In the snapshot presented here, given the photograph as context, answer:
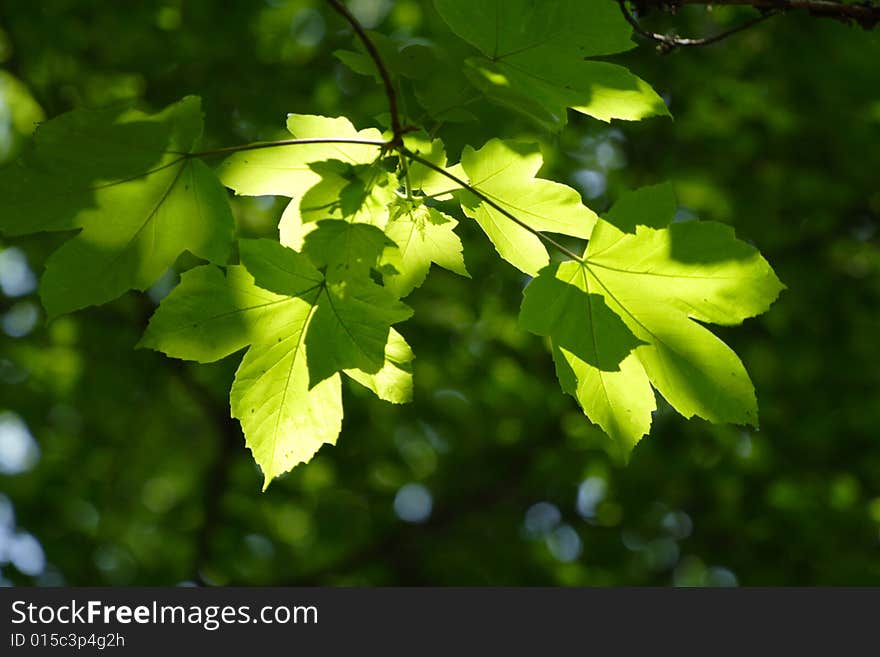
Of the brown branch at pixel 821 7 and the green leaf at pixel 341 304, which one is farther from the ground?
the brown branch at pixel 821 7

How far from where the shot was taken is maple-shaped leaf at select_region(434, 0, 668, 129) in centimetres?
138

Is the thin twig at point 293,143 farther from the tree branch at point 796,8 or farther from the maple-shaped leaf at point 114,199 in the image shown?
the tree branch at point 796,8

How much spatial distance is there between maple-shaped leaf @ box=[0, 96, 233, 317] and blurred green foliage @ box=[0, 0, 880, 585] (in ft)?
13.3

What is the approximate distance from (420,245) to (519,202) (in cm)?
21

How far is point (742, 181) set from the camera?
21.5 ft

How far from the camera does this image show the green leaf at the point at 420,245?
1.57 m

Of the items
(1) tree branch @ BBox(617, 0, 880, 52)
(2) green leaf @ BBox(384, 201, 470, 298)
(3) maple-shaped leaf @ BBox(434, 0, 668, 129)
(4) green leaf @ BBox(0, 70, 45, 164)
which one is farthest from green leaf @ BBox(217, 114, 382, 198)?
(4) green leaf @ BBox(0, 70, 45, 164)

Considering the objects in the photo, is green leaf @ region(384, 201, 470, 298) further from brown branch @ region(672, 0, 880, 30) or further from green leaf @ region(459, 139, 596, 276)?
brown branch @ region(672, 0, 880, 30)

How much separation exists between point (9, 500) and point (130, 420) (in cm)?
114

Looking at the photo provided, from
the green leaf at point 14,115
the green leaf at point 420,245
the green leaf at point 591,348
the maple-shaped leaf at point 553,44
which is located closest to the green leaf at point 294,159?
the green leaf at point 420,245

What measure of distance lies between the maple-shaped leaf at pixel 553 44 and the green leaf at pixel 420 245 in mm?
300

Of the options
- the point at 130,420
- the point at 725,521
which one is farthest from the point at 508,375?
the point at 130,420

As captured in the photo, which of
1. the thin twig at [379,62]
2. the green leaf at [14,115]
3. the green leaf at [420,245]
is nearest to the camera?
the thin twig at [379,62]

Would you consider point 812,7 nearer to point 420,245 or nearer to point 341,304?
point 420,245
